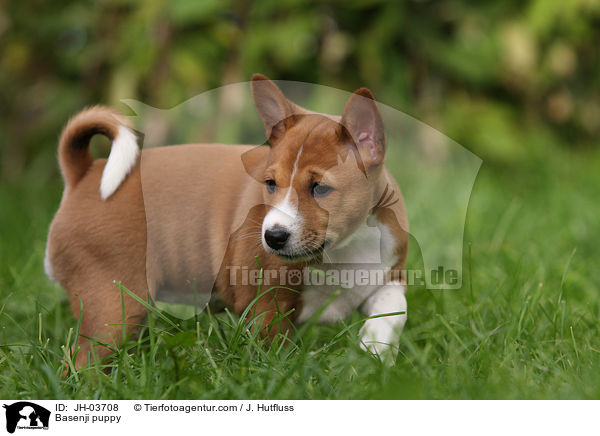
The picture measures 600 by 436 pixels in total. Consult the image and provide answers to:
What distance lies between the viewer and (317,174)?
2.05m

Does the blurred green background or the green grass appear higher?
the blurred green background

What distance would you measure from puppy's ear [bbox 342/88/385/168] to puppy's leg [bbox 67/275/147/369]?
34.2 inches

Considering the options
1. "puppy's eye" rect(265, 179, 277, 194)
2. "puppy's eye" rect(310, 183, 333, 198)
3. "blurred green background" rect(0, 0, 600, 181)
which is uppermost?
"blurred green background" rect(0, 0, 600, 181)

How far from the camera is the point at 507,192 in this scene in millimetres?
4902

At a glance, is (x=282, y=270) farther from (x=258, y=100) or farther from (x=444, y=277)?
(x=444, y=277)

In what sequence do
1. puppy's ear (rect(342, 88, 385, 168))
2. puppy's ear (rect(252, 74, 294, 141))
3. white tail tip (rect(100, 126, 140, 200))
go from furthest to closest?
1. white tail tip (rect(100, 126, 140, 200))
2. puppy's ear (rect(252, 74, 294, 141))
3. puppy's ear (rect(342, 88, 385, 168))

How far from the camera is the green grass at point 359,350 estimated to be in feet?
6.36

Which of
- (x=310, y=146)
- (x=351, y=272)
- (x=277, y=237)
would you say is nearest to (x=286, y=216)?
(x=277, y=237)

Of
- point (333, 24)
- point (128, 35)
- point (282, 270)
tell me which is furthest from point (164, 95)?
point (282, 270)
